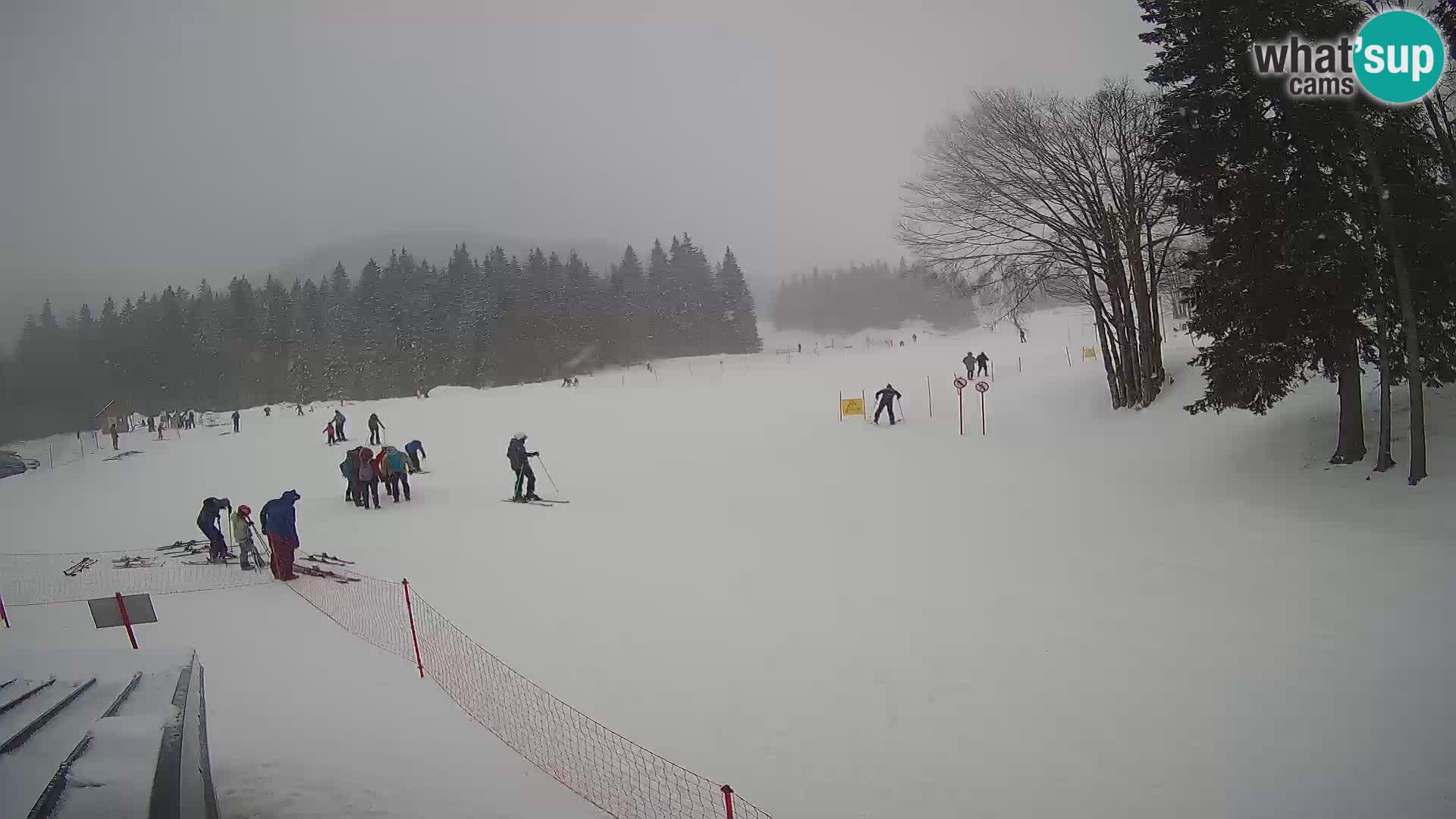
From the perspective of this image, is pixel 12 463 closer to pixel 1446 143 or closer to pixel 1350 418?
pixel 1350 418

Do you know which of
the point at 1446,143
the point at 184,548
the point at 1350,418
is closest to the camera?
the point at 1446,143

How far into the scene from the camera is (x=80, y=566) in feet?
33.9

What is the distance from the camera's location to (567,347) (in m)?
68.7

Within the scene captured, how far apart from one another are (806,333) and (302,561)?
128532 millimetres

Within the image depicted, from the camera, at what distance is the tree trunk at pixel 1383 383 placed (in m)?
10.4

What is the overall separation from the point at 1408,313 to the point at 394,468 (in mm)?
19019

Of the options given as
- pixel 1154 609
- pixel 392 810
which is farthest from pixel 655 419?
pixel 392 810

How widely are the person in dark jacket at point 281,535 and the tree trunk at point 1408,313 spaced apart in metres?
16.6

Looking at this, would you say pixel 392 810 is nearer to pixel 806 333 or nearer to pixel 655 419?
pixel 655 419

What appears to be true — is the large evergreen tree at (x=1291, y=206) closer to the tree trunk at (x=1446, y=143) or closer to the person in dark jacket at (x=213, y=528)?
the tree trunk at (x=1446, y=143)

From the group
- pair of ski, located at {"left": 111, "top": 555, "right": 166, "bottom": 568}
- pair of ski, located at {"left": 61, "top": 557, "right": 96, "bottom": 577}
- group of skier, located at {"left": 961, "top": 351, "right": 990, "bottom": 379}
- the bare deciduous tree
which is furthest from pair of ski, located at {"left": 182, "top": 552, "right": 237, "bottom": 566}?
group of skier, located at {"left": 961, "top": 351, "right": 990, "bottom": 379}

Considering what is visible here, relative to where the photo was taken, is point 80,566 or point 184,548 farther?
point 184,548

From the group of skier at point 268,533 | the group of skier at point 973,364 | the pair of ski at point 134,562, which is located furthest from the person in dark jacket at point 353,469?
the group of skier at point 973,364

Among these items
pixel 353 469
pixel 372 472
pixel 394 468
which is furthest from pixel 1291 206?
pixel 353 469
